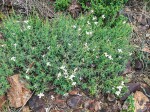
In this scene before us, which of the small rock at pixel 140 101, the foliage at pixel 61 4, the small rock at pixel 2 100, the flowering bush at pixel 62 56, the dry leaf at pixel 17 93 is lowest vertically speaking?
the small rock at pixel 140 101

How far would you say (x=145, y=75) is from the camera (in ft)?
14.6

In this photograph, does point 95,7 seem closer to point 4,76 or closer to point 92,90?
point 92,90

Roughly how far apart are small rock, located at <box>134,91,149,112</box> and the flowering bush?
0.30 metres

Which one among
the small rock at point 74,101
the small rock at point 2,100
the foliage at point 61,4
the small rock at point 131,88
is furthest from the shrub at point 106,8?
the small rock at point 2,100

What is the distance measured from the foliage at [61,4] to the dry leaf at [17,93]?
1.44m

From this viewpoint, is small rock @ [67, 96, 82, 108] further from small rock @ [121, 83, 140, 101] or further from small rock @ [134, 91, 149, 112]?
small rock @ [134, 91, 149, 112]

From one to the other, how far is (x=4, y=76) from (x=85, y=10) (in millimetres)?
1761

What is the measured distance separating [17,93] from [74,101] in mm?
752

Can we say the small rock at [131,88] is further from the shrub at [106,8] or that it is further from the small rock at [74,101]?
the shrub at [106,8]

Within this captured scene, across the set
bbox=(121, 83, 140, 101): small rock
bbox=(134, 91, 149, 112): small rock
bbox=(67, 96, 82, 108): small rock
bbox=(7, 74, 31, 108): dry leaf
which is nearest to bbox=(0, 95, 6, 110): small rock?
bbox=(7, 74, 31, 108): dry leaf

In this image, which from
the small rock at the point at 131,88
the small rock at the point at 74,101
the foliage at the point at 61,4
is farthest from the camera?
the foliage at the point at 61,4

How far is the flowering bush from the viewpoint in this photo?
3.81m

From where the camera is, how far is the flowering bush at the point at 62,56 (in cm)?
381

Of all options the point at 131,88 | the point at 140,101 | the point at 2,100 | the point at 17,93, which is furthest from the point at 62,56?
the point at 140,101
